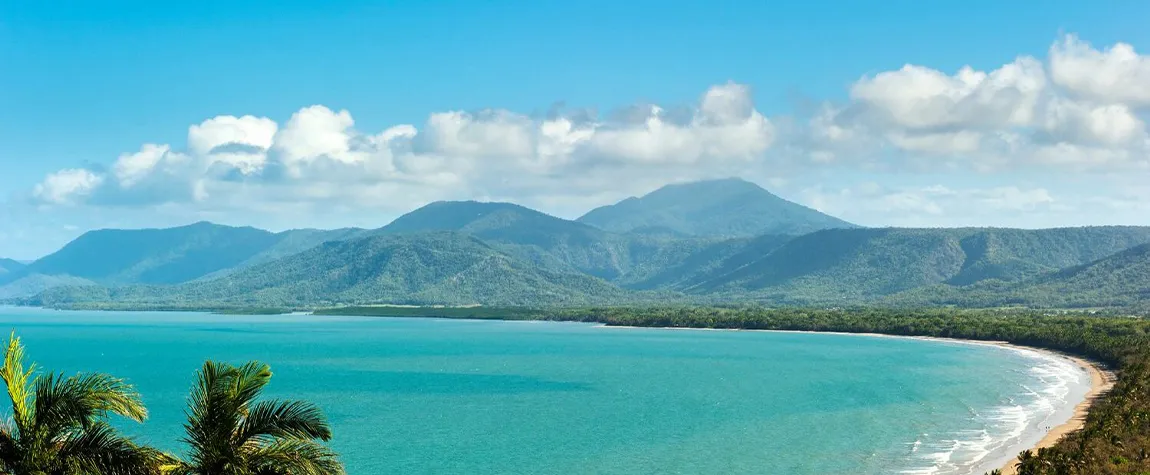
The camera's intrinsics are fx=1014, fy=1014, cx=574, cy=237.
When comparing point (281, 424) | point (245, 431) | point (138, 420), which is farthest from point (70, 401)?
point (281, 424)

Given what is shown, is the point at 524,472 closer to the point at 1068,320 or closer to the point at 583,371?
the point at 583,371

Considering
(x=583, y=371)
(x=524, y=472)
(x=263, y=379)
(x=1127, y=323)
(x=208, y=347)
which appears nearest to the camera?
(x=263, y=379)

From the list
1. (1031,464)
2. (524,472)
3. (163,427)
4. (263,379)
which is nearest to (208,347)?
(163,427)

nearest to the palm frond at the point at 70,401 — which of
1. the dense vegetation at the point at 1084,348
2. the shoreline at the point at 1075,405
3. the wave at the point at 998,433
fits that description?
the dense vegetation at the point at 1084,348

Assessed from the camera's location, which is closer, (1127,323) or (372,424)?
(372,424)

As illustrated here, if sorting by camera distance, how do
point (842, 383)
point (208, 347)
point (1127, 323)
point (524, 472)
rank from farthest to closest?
point (208, 347), point (1127, 323), point (842, 383), point (524, 472)

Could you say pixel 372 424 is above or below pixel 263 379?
below

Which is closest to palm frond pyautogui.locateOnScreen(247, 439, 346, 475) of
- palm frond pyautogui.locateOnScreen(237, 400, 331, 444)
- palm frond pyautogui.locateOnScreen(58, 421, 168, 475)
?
palm frond pyautogui.locateOnScreen(237, 400, 331, 444)
